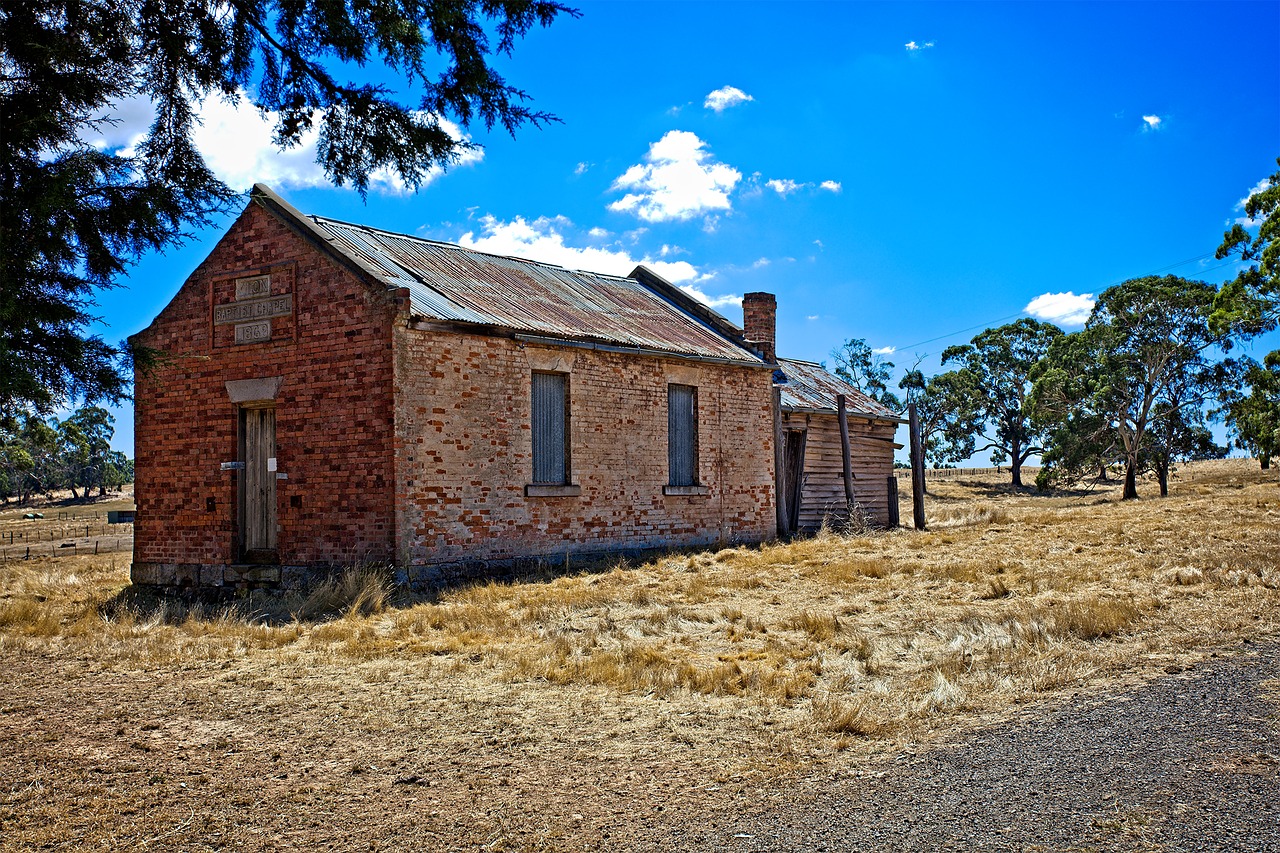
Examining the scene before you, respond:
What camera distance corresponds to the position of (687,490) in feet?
54.8

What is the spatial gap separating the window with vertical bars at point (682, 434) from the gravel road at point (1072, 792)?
36.9 feet

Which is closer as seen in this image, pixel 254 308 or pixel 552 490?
pixel 254 308

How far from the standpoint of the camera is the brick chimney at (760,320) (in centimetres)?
2009

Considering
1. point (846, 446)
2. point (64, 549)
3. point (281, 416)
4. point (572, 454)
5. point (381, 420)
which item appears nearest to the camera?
point (381, 420)

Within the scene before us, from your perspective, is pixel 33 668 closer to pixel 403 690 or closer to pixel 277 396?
pixel 403 690

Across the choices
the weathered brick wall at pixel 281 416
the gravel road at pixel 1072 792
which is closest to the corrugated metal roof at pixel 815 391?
the weathered brick wall at pixel 281 416

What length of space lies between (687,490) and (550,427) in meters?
3.30

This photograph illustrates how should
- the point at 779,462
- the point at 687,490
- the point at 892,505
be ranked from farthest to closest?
the point at 892,505, the point at 779,462, the point at 687,490

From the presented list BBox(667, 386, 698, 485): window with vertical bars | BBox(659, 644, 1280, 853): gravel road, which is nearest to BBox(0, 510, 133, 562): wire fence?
BBox(667, 386, 698, 485): window with vertical bars

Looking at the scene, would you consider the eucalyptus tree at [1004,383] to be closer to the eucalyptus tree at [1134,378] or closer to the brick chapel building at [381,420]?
the eucalyptus tree at [1134,378]

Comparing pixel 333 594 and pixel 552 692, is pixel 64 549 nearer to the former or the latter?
pixel 333 594

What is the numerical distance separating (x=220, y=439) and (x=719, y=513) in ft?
27.9

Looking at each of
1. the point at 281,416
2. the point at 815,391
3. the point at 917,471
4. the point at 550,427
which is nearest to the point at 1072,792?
the point at 550,427

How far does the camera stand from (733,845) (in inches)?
155
